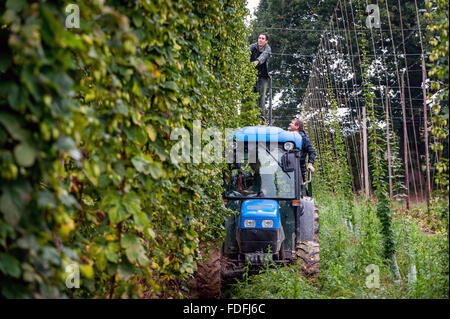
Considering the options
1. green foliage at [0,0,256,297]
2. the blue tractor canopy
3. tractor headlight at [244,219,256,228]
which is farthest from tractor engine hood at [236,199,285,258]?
green foliage at [0,0,256,297]

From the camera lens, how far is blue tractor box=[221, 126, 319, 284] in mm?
5125

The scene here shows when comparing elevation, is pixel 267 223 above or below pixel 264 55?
below

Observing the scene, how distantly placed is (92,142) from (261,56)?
333 inches

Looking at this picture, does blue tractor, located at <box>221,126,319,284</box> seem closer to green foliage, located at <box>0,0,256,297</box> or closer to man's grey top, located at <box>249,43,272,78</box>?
green foliage, located at <box>0,0,256,297</box>

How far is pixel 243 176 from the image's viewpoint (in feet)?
18.4

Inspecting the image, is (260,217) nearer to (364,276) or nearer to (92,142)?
(364,276)

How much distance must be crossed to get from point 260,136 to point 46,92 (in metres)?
4.20

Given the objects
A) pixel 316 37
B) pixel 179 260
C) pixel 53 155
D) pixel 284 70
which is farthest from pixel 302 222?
pixel 284 70

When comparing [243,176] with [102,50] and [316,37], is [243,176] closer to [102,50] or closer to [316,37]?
[102,50]

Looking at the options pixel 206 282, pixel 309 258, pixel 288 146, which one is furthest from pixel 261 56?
pixel 206 282

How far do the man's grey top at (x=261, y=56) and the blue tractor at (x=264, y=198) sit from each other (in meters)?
4.65

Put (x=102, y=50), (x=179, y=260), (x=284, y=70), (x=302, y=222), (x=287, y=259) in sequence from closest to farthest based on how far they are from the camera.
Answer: (x=102, y=50), (x=179, y=260), (x=287, y=259), (x=302, y=222), (x=284, y=70)

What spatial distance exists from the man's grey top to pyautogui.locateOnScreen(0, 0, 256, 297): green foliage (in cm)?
656

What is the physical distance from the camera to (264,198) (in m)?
5.41
